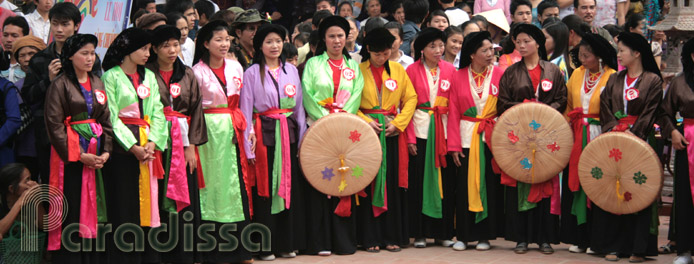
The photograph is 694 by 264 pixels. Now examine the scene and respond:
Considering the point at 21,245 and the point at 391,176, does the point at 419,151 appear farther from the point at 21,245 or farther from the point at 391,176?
the point at 21,245

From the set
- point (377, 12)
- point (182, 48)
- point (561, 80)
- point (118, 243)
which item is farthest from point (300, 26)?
point (118, 243)

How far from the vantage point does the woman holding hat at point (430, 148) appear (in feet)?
25.6

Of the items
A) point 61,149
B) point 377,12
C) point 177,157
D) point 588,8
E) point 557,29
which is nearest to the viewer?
point 61,149

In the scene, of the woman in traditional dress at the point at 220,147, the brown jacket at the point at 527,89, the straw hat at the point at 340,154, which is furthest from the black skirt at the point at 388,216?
the woman in traditional dress at the point at 220,147

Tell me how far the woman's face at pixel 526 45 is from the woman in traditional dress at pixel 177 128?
9.12 feet

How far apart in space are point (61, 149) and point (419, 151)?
3124 millimetres

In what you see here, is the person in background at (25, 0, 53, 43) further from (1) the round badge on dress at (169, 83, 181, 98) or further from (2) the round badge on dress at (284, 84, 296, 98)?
(2) the round badge on dress at (284, 84, 296, 98)

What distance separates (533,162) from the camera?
7.48m

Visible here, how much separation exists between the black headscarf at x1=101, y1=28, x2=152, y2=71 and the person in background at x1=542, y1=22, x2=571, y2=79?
3.76 m

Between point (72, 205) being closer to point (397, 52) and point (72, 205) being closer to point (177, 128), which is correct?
point (177, 128)

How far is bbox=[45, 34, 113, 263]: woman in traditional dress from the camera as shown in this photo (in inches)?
248

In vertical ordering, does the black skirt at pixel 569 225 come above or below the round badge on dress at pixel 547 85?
below

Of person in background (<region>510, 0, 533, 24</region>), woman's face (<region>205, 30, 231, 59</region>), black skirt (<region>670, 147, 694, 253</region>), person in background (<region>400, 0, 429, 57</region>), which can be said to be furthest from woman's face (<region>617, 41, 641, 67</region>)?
person in background (<region>400, 0, 429, 57</region>)

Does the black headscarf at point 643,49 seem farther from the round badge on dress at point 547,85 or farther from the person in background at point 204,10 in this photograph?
the person in background at point 204,10
